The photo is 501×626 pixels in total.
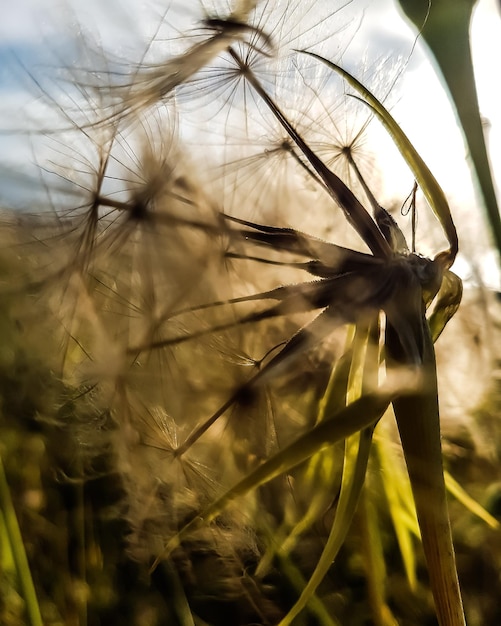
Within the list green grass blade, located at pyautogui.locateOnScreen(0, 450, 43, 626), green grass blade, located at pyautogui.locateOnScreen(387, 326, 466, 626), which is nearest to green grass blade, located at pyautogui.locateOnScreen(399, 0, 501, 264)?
green grass blade, located at pyautogui.locateOnScreen(387, 326, 466, 626)

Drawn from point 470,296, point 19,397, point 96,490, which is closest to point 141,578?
point 96,490

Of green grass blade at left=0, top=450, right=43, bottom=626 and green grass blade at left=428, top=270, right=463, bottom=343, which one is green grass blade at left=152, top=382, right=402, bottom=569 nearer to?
green grass blade at left=428, top=270, right=463, bottom=343

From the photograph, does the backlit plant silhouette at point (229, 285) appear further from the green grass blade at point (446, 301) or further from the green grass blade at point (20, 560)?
the green grass blade at point (20, 560)

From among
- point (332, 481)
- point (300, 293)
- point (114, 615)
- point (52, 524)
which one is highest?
point (300, 293)

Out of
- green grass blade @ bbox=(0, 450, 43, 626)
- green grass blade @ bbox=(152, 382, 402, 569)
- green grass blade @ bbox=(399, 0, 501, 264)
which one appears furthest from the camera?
green grass blade @ bbox=(0, 450, 43, 626)

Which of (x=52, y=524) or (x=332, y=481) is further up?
(x=332, y=481)

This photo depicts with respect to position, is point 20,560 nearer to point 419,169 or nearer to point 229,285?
point 229,285

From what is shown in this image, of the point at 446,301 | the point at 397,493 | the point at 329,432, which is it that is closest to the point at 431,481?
the point at 329,432

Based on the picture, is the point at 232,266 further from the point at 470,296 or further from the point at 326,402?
the point at 470,296
